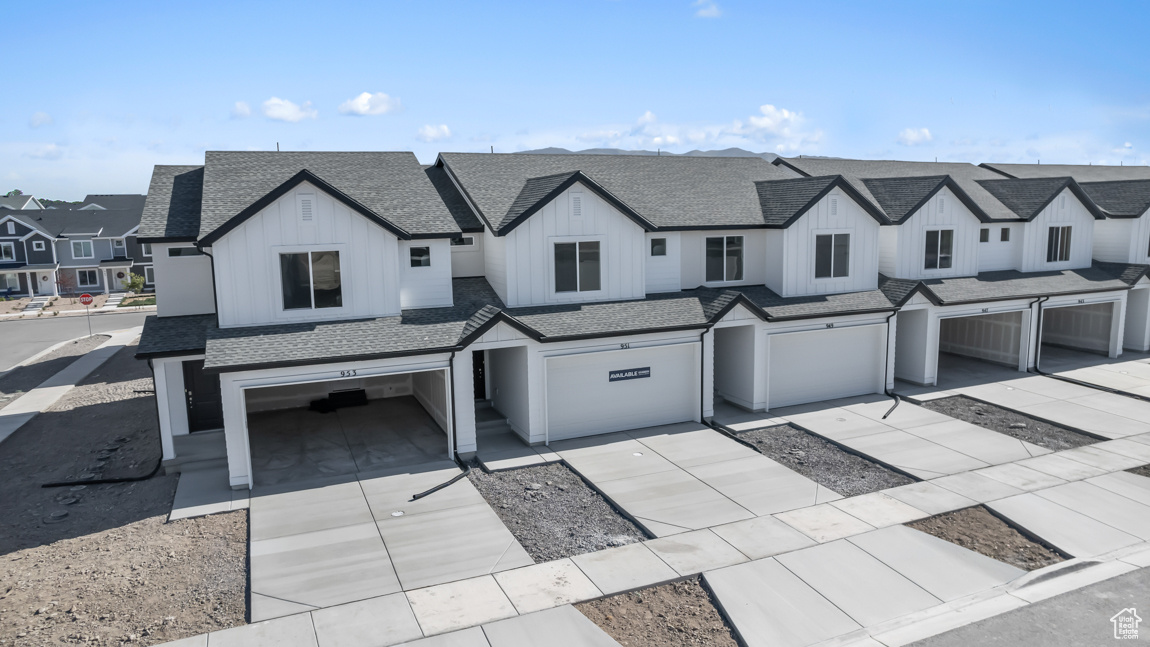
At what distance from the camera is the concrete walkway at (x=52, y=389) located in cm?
2080

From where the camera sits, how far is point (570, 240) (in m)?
19.2

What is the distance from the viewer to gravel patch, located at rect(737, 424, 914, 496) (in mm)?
15383

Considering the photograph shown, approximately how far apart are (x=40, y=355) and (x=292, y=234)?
21.7 metres

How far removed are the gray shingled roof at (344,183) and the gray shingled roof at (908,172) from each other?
1485cm

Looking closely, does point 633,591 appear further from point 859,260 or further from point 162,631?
point 859,260

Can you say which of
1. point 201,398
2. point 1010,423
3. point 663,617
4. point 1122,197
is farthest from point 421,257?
point 1122,197

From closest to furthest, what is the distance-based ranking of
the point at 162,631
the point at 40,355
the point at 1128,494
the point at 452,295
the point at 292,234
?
the point at 162,631 → the point at 1128,494 → the point at 292,234 → the point at 452,295 → the point at 40,355

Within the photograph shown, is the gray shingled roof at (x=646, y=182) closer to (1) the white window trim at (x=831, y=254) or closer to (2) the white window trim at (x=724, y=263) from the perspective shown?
(2) the white window trim at (x=724, y=263)

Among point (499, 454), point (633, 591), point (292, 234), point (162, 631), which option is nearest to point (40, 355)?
point (292, 234)

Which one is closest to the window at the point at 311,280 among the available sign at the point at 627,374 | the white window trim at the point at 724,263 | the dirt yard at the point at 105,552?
the dirt yard at the point at 105,552

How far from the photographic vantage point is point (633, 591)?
11.1 metres

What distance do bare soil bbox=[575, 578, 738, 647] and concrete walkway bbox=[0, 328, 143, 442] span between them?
57.8 feet

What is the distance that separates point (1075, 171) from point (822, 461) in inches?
1160

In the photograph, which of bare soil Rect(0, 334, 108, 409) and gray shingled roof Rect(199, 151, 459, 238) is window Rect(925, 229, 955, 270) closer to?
gray shingled roof Rect(199, 151, 459, 238)
